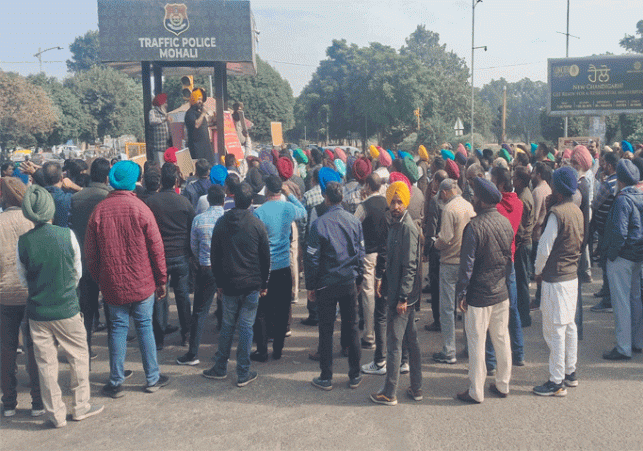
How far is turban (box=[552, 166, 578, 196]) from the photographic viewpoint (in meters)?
5.62

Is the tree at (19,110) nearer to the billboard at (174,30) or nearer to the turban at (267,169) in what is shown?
the billboard at (174,30)

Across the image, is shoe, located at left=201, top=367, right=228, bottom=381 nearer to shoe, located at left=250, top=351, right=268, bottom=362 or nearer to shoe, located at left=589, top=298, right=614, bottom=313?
shoe, located at left=250, top=351, right=268, bottom=362

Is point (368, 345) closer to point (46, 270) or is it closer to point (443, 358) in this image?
point (443, 358)

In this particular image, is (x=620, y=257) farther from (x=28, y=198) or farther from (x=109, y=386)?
(x=28, y=198)

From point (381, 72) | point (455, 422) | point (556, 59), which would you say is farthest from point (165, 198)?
point (381, 72)

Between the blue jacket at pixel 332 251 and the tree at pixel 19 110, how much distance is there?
4412cm

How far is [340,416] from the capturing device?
5254 millimetres

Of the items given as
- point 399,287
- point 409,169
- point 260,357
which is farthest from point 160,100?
point 399,287

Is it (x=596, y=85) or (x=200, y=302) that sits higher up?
(x=596, y=85)

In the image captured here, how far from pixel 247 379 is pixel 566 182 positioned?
3642mm

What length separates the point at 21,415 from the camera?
5438mm

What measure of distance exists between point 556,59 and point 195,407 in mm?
30639

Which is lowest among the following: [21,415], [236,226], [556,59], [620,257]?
[21,415]

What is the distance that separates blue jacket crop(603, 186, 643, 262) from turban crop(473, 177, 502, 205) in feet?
6.39
